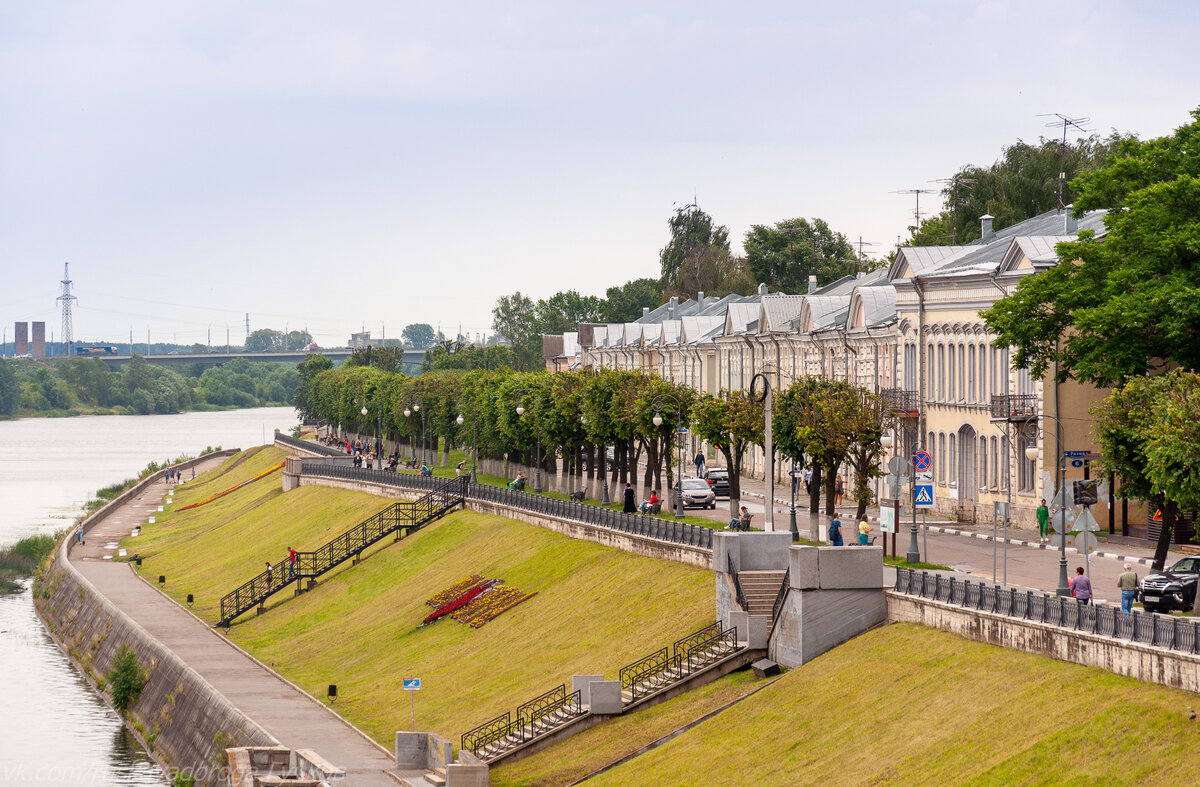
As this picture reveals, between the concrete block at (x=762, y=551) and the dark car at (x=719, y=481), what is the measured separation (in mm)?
33788

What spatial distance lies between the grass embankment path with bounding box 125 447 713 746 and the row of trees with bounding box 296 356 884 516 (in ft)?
24.1

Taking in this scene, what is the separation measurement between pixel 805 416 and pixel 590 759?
21.0 metres

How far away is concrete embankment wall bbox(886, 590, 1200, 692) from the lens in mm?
26328

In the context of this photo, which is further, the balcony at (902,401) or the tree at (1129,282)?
the balcony at (902,401)

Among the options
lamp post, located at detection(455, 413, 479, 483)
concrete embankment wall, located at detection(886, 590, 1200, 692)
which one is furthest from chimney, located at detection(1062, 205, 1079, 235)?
lamp post, located at detection(455, 413, 479, 483)

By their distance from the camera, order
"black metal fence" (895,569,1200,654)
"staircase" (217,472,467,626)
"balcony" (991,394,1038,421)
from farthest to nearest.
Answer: "staircase" (217,472,467,626)
"balcony" (991,394,1038,421)
"black metal fence" (895,569,1200,654)

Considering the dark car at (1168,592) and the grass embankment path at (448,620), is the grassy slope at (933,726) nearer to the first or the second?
the dark car at (1168,592)

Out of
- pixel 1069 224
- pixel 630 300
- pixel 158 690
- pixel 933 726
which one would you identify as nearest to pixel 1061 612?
pixel 933 726

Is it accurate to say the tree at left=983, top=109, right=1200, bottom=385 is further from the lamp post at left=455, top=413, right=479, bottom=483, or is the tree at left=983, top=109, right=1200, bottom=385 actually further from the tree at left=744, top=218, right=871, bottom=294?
the tree at left=744, top=218, right=871, bottom=294

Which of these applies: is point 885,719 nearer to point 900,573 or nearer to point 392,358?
point 900,573

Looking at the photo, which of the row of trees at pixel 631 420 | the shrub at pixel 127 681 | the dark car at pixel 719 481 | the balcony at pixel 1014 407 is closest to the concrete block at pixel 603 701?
the row of trees at pixel 631 420

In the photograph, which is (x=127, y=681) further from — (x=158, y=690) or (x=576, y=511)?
(x=576, y=511)

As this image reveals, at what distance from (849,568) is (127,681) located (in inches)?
1328

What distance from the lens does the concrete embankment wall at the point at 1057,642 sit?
86.4ft
